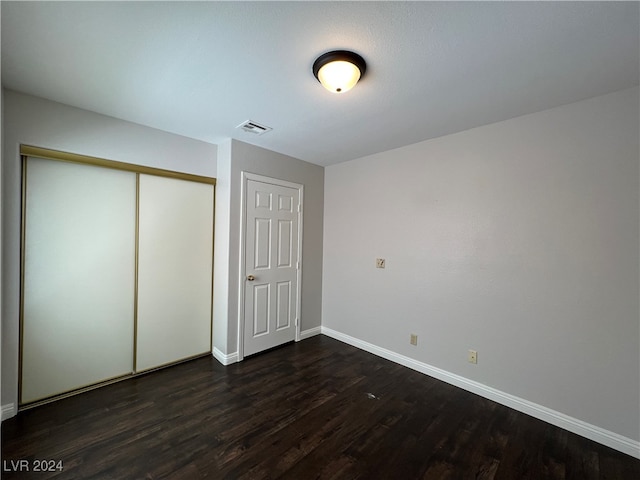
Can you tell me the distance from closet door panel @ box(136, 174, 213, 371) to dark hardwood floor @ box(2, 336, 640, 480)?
339 millimetres

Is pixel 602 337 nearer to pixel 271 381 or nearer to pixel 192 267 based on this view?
pixel 271 381

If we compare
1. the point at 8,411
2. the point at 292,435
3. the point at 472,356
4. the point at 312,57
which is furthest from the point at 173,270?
the point at 472,356

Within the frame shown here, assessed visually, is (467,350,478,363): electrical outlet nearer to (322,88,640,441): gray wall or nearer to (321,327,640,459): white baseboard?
(322,88,640,441): gray wall

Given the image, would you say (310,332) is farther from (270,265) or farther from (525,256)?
(525,256)

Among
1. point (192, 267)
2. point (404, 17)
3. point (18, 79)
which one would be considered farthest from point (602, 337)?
point (18, 79)

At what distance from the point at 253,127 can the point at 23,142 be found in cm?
171

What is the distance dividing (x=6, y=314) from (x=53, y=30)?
76.5 inches

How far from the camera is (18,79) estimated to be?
5.92 ft

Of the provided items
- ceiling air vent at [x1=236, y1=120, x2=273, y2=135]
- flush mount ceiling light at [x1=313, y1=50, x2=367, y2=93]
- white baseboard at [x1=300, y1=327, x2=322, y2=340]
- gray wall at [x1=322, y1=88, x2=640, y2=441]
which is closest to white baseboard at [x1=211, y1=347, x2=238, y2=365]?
white baseboard at [x1=300, y1=327, x2=322, y2=340]

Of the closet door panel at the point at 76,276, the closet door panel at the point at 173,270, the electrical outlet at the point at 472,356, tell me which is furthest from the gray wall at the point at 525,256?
the closet door panel at the point at 76,276

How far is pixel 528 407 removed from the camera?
214cm

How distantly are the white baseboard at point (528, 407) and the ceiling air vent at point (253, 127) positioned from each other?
274 cm

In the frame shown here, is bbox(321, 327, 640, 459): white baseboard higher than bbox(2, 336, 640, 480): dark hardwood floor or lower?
higher

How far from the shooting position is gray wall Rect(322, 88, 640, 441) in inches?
71.8
